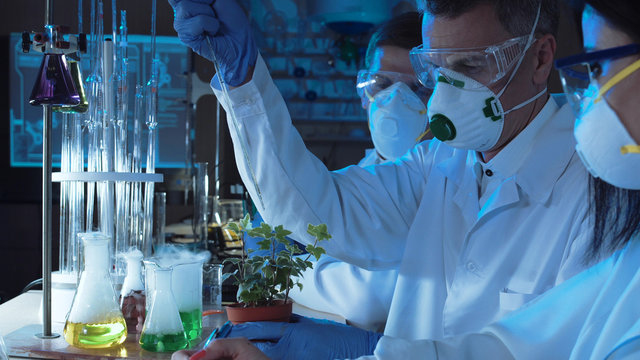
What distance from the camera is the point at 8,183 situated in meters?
5.38

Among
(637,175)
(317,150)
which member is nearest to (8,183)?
(317,150)

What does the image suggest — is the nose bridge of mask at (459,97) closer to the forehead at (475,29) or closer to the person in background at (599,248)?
the forehead at (475,29)

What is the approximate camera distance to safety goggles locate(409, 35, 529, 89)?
143cm

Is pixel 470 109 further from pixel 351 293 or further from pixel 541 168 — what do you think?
pixel 351 293

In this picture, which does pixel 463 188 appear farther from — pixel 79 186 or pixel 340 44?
pixel 340 44

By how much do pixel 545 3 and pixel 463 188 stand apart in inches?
Result: 19.1

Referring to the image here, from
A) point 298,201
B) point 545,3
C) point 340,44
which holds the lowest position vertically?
point 298,201

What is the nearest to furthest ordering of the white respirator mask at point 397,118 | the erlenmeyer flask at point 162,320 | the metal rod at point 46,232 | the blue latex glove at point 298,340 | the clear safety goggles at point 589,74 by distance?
1. the clear safety goggles at point 589,74
2. the blue latex glove at point 298,340
3. the erlenmeyer flask at point 162,320
4. the metal rod at point 46,232
5. the white respirator mask at point 397,118

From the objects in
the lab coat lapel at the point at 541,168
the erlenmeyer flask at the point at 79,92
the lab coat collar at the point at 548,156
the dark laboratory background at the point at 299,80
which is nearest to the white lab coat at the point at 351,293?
the lab coat lapel at the point at 541,168

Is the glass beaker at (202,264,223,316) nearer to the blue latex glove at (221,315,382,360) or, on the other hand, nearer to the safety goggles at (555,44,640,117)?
the blue latex glove at (221,315,382,360)

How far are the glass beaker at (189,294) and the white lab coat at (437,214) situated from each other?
0.30 meters

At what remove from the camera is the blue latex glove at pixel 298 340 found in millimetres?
1067

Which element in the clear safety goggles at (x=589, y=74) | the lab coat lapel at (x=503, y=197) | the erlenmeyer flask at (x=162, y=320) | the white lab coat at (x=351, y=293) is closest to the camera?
the clear safety goggles at (x=589, y=74)

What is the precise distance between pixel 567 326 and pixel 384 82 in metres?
1.34
